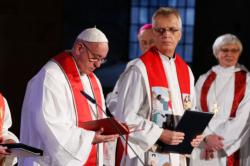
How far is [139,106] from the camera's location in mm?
7055

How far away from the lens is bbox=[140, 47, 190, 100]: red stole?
722cm

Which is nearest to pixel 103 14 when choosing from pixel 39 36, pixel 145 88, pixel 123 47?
pixel 123 47

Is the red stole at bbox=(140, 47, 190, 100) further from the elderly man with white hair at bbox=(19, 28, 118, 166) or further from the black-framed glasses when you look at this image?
the black-framed glasses

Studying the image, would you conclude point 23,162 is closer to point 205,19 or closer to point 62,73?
point 62,73

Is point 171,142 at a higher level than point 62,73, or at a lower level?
lower

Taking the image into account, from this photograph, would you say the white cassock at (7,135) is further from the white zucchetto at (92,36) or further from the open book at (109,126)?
the white zucchetto at (92,36)

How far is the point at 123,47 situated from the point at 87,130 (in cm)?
607

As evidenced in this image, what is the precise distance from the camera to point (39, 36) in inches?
432

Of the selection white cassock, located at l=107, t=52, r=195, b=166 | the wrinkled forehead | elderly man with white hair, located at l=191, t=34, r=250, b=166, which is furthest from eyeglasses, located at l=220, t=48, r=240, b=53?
the wrinkled forehead

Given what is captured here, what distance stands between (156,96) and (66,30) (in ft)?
14.9

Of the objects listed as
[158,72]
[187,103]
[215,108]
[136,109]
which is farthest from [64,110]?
[215,108]

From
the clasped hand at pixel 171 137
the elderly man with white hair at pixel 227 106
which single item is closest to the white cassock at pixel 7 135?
the clasped hand at pixel 171 137

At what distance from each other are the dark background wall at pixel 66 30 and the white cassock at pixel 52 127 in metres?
4.41

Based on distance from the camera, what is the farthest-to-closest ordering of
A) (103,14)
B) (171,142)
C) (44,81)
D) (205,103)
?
(103,14) → (205,103) → (171,142) → (44,81)
